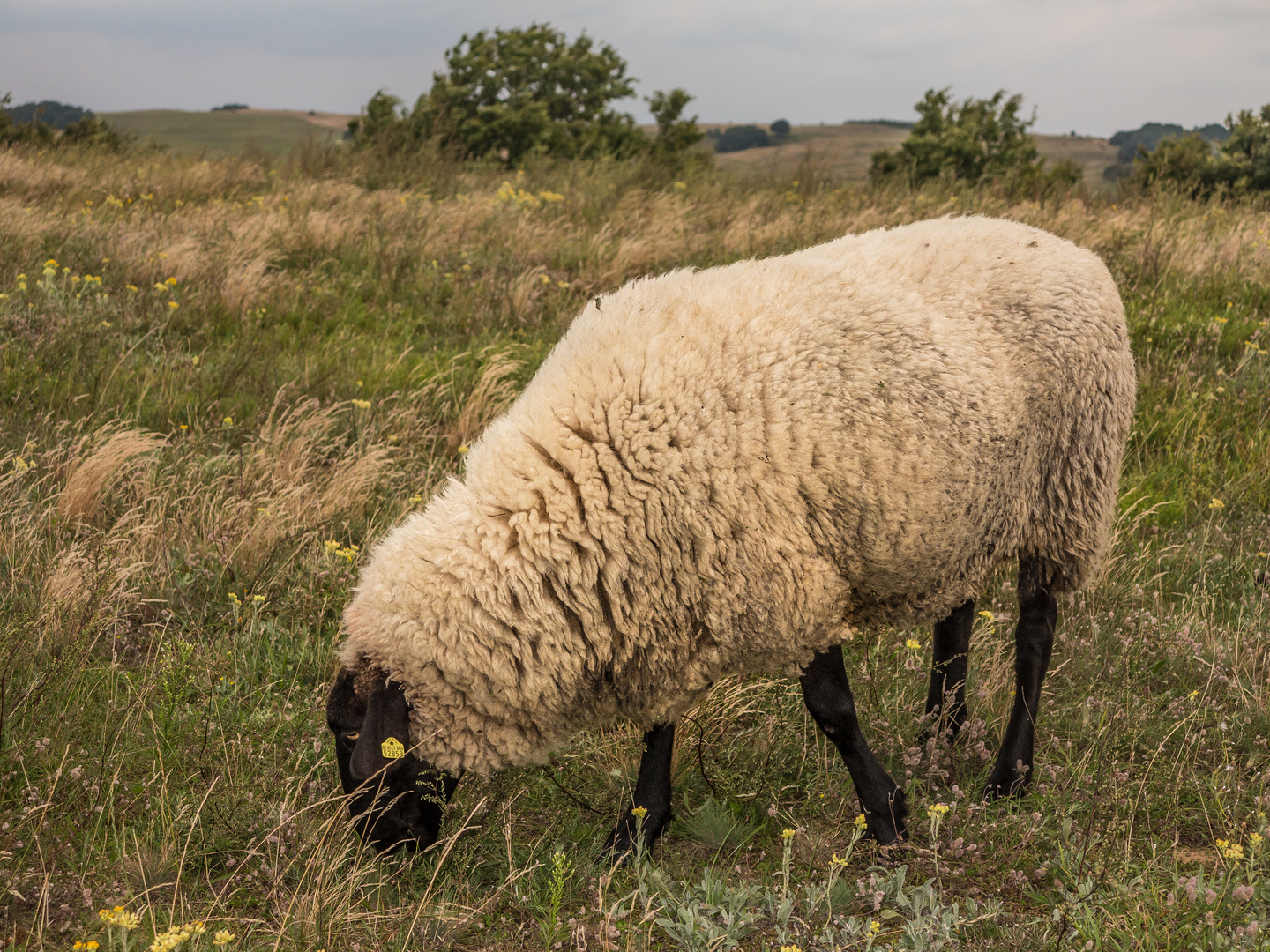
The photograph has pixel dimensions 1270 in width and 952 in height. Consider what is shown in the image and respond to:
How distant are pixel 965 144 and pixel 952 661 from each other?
10584 mm

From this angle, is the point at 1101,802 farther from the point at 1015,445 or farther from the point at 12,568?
the point at 12,568

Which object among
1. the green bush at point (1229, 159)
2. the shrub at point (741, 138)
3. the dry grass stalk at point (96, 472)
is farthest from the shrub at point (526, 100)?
the shrub at point (741, 138)

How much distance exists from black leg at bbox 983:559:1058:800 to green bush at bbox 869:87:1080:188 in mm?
9560

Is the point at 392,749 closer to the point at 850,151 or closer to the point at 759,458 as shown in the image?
the point at 759,458

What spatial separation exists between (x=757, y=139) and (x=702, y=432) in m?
74.1

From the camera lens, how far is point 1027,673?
11.1ft

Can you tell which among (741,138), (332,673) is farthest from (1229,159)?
(741,138)

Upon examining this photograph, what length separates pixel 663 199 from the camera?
30.2 feet

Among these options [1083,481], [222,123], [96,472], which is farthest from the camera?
[222,123]

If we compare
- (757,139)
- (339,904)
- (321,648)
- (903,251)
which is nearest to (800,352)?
(903,251)

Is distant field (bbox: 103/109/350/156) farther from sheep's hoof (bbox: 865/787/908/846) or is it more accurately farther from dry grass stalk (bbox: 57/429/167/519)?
sheep's hoof (bbox: 865/787/908/846)

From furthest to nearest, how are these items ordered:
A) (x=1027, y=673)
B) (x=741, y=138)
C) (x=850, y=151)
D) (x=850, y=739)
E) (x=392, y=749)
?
1. (x=741, y=138)
2. (x=850, y=151)
3. (x=1027, y=673)
4. (x=850, y=739)
5. (x=392, y=749)

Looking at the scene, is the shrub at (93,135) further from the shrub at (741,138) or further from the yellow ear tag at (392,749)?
the shrub at (741,138)

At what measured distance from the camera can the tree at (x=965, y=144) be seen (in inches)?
482
